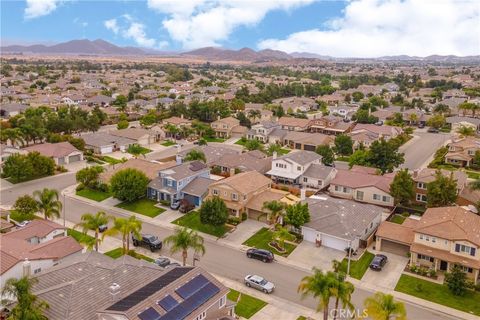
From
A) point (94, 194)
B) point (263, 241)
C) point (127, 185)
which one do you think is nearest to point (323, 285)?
point (263, 241)

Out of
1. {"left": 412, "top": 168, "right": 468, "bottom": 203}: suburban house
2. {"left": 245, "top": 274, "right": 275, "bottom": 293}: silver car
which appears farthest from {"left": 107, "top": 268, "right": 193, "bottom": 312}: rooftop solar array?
{"left": 412, "top": 168, "right": 468, "bottom": 203}: suburban house

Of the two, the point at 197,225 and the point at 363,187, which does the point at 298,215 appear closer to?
the point at 197,225

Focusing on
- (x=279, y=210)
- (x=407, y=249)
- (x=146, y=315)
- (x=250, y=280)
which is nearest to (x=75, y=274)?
(x=146, y=315)

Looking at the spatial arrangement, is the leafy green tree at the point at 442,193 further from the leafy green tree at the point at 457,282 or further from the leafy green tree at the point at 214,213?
the leafy green tree at the point at 214,213

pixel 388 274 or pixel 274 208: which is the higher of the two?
pixel 274 208

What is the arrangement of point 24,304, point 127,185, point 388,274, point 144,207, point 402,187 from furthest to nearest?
point 144,207 < point 127,185 < point 402,187 < point 388,274 < point 24,304

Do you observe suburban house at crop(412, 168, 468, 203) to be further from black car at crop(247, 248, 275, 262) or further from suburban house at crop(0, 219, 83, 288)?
suburban house at crop(0, 219, 83, 288)

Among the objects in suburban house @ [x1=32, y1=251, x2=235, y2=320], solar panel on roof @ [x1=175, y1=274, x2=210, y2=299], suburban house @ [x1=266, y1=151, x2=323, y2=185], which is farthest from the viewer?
suburban house @ [x1=266, y1=151, x2=323, y2=185]
